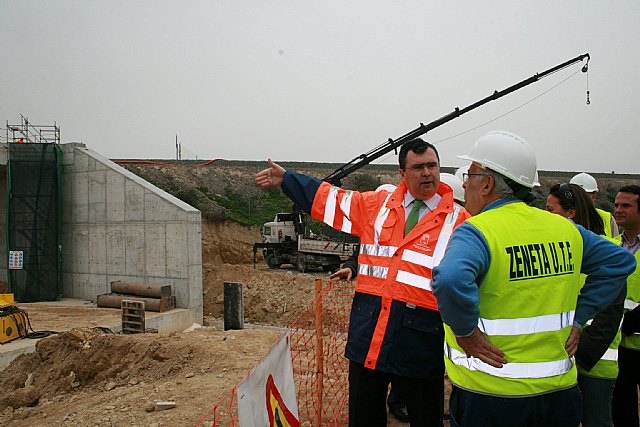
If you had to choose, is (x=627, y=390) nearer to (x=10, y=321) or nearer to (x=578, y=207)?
(x=578, y=207)

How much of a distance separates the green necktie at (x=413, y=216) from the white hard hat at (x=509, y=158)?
76 cm

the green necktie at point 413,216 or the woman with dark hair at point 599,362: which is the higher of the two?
the green necktie at point 413,216

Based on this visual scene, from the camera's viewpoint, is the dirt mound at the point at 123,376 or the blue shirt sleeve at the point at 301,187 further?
the dirt mound at the point at 123,376

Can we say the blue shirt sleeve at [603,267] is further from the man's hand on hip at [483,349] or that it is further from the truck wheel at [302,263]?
the truck wheel at [302,263]

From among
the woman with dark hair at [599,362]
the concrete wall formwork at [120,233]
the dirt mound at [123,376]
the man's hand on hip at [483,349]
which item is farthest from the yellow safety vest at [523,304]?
the concrete wall formwork at [120,233]

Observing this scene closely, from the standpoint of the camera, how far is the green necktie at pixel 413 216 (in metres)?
2.82

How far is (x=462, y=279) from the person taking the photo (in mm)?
1705

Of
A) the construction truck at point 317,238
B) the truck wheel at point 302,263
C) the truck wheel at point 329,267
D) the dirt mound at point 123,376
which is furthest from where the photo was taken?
the truck wheel at point 302,263

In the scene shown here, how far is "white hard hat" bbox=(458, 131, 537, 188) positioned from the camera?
2.07m

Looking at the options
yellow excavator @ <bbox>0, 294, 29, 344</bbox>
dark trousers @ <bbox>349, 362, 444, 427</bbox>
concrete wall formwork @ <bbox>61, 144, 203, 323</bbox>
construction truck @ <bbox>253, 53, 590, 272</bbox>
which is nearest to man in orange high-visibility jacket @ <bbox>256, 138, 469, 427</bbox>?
dark trousers @ <bbox>349, 362, 444, 427</bbox>

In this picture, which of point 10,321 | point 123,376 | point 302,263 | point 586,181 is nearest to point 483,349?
point 586,181

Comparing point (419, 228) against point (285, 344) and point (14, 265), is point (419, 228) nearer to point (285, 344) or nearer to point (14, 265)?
point (285, 344)

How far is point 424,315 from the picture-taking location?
262 centimetres

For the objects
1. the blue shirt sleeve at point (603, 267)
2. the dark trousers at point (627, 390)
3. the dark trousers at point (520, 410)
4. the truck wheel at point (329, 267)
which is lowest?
the truck wheel at point (329, 267)
